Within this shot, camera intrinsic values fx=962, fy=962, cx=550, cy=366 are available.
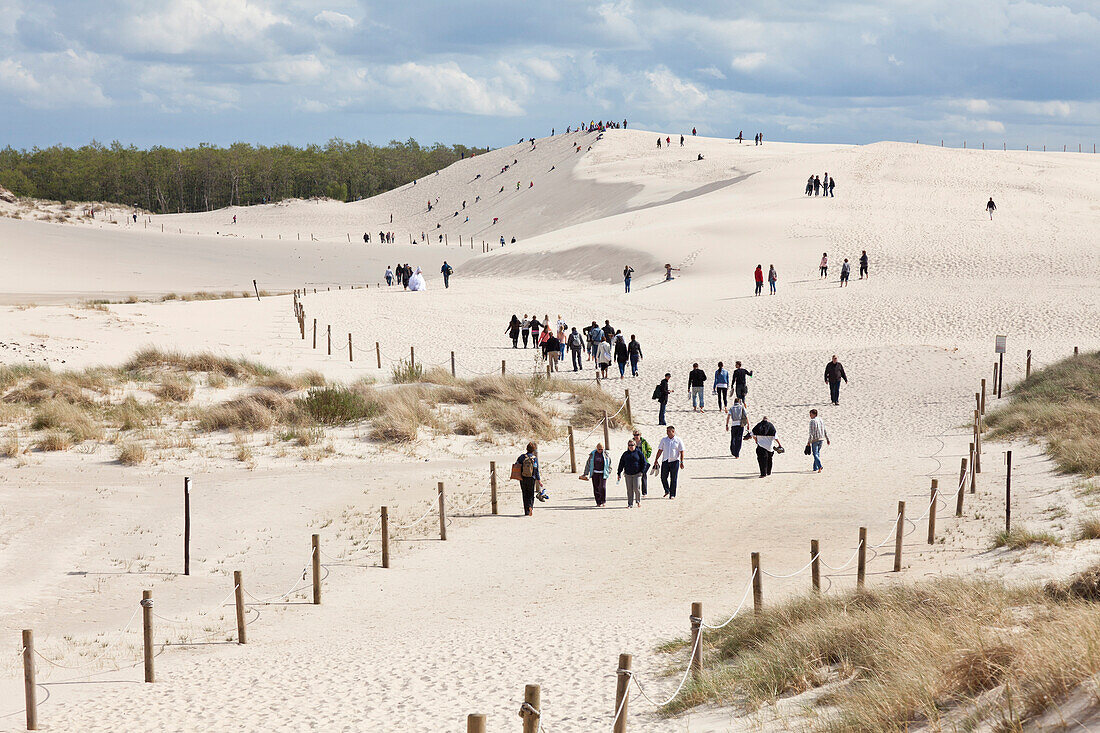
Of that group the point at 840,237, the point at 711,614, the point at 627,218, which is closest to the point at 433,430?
the point at 711,614

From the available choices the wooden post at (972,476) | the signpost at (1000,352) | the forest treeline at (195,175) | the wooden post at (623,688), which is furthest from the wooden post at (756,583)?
the forest treeline at (195,175)

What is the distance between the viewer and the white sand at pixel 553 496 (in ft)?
32.8

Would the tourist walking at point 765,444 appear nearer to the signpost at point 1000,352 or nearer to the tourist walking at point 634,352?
the signpost at point 1000,352

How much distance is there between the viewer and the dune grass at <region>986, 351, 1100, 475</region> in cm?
1669

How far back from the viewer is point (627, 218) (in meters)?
65.4

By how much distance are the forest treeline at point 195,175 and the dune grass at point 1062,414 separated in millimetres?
113102

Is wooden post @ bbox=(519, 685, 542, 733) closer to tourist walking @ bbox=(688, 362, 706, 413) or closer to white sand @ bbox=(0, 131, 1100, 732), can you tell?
white sand @ bbox=(0, 131, 1100, 732)

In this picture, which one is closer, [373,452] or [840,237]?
[373,452]

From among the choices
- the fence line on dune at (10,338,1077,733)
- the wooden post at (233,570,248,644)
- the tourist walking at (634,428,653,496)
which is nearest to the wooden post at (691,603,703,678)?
the fence line on dune at (10,338,1077,733)

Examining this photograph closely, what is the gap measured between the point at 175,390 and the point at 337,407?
4.50m

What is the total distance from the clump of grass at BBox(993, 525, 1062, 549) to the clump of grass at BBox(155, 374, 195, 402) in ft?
60.3

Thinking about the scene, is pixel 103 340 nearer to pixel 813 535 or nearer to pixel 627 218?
pixel 813 535

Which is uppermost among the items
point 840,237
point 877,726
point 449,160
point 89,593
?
point 449,160

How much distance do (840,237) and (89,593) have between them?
44039 mm
